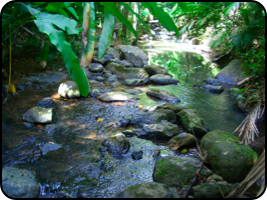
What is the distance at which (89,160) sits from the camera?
2387 mm

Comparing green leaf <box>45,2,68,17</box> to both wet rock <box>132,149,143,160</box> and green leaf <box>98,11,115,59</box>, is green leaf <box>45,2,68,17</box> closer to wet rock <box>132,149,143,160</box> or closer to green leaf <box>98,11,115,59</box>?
green leaf <box>98,11,115,59</box>

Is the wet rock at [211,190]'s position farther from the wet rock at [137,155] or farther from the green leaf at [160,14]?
the green leaf at [160,14]

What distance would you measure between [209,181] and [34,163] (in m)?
1.95

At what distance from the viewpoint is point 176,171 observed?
2.03m

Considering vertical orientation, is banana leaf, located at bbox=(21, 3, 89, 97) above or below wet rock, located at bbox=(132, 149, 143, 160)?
above

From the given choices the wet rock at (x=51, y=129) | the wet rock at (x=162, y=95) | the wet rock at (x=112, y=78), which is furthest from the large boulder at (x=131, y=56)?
the wet rock at (x=51, y=129)

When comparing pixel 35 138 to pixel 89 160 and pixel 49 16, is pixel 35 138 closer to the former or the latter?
pixel 89 160

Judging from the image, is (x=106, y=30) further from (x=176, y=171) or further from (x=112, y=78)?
(x=112, y=78)

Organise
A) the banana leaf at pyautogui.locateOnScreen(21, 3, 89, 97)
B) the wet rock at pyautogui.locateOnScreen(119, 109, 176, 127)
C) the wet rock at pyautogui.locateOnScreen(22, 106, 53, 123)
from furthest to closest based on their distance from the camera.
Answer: the wet rock at pyautogui.locateOnScreen(119, 109, 176, 127)
the wet rock at pyautogui.locateOnScreen(22, 106, 53, 123)
the banana leaf at pyautogui.locateOnScreen(21, 3, 89, 97)

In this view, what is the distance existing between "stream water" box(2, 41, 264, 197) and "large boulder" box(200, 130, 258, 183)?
62 centimetres

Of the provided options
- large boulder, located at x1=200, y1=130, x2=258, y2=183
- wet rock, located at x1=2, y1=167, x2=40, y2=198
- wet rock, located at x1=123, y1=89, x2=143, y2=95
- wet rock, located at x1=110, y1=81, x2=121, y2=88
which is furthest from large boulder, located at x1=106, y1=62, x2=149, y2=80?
wet rock, located at x1=2, y1=167, x2=40, y2=198

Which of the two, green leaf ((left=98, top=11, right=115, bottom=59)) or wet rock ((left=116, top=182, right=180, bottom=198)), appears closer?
green leaf ((left=98, top=11, right=115, bottom=59))

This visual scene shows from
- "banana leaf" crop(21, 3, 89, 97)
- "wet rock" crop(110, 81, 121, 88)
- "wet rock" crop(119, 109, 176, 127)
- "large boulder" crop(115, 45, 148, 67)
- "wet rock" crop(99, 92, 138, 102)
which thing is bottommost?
"wet rock" crop(119, 109, 176, 127)

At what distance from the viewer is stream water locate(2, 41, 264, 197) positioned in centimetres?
205
